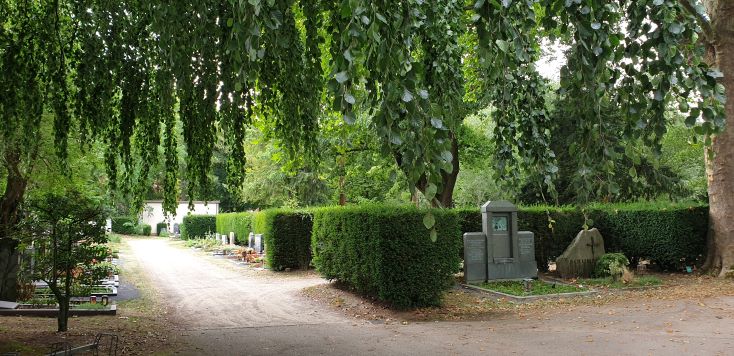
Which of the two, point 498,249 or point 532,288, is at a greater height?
point 498,249

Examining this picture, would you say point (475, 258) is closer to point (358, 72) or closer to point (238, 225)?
point (358, 72)

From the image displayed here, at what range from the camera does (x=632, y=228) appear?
14766mm

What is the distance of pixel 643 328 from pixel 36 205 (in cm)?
855

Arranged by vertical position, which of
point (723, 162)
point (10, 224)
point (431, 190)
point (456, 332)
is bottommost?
point (456, 332)

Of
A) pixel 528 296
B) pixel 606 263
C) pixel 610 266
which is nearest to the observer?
pixel 528 296

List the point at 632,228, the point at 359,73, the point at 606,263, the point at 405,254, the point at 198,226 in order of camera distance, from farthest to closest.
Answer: the point at 198,226 → the point at 632,228 → the point at 606,263 → the point at 405,254 → the point at 359,73

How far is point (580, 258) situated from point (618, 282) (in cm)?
123

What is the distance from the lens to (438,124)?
2.26m

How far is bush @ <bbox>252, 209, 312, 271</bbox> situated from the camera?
16.9 meters

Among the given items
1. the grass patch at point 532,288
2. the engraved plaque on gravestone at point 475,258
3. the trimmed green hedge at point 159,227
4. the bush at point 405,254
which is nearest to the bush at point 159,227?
the trimmed green hedge at point 159,227

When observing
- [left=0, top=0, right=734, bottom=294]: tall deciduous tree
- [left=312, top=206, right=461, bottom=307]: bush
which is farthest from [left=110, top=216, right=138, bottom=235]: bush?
[left=0, top=0, right=734, bottom=294]: tall deciduous tree

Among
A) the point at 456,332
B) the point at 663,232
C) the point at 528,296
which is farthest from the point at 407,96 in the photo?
the point at 663,232

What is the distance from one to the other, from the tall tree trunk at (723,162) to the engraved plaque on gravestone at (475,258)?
527cm

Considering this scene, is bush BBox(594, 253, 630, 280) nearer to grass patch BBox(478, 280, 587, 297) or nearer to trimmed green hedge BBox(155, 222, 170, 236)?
grass patch BBox(478, 280, 587, 297)
